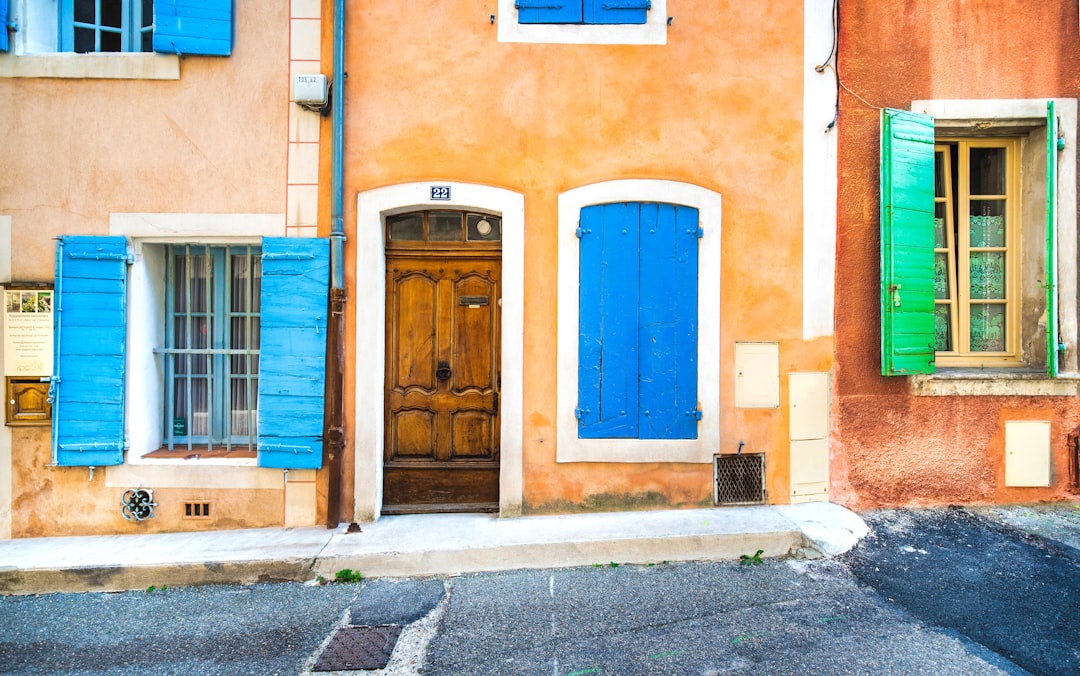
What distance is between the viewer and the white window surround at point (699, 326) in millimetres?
4570

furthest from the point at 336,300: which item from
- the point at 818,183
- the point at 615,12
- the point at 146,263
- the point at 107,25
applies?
the point at 818,183

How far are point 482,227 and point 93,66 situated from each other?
10.4ft

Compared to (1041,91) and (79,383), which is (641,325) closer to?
(1041,91)

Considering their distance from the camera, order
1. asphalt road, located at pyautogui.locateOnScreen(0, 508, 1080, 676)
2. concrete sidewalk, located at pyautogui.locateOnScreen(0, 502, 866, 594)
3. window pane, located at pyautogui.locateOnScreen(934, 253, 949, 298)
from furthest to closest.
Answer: window pane, located at pyautogui.locateOnScreen(934, 253, 949, 298)
concrete sidewalk, located at pyautogui.locateOnScreen(0, 502, 866, 594)
asphalt road, located at pyautogui.locateOnScreen(0, 508, 1080, 676)

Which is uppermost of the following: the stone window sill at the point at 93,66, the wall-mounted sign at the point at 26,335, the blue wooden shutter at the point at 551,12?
the blue wooden shutter at the point at 551,12

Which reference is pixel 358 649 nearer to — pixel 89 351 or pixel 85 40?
pixel 89 351

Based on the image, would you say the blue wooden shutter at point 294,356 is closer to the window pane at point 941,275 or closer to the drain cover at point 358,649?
the drain cover at point 358,649

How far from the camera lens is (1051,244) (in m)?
4.58

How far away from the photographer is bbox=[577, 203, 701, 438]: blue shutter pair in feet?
15.1

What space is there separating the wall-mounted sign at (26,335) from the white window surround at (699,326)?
3896 mm

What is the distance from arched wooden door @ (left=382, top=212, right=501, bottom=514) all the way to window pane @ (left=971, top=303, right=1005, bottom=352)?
3.94 m

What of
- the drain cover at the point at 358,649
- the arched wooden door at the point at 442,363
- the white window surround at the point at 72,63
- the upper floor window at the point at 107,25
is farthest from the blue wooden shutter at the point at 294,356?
the upper floor window at the point at 107,25

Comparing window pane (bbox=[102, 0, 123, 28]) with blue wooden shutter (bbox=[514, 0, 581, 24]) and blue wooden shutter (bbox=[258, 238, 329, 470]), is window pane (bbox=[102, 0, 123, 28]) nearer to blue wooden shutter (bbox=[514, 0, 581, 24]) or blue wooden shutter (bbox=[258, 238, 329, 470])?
blue wooden shutter (bbox=[258, 238, 329, 470])

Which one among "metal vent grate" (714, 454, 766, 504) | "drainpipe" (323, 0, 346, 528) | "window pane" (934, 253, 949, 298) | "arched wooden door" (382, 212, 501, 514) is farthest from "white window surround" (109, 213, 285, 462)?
"window pane" (934, 253, 949, 298)
